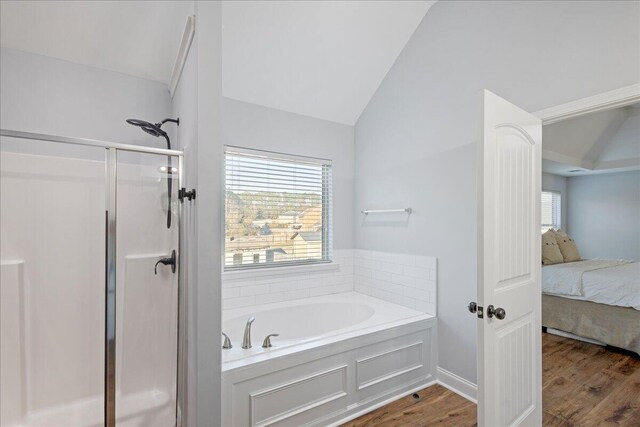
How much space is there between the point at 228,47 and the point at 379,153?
1.64 metres

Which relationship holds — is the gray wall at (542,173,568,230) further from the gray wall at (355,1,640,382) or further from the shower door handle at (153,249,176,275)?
the shower door handle at (153,249,176,275)

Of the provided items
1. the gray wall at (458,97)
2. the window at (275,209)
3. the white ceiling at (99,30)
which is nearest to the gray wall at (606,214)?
the gray wall at (458,97)

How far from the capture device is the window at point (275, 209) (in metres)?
2.69

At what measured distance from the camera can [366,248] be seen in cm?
321

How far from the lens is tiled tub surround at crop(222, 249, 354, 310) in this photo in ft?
8.65

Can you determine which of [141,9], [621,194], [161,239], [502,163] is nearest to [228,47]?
[141,9]

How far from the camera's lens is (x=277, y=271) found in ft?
9.36

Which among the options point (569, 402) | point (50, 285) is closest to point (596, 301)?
point (569, 402)

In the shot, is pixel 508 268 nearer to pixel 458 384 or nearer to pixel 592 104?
pixel 592 104

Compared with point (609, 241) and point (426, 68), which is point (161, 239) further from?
point (609, 241)

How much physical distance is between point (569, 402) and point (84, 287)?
11.4ft

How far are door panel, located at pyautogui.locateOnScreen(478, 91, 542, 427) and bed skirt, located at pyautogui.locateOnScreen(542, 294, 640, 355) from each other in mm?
1867

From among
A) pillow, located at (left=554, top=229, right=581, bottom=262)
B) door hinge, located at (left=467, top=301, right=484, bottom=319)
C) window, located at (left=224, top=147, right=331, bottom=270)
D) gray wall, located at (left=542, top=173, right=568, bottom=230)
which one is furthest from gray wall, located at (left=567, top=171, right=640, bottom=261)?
door hinge, located at (left=467, top=301, right=484, bottom=319)

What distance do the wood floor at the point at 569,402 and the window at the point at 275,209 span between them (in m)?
1.51
